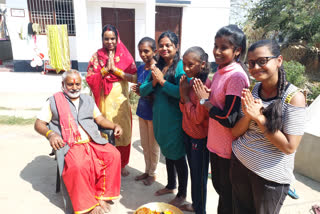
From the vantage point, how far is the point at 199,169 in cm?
217

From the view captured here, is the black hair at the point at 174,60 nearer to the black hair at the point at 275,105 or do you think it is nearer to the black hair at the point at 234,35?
the black hair at the point at 234,35

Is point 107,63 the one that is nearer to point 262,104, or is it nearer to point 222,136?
point 222,136

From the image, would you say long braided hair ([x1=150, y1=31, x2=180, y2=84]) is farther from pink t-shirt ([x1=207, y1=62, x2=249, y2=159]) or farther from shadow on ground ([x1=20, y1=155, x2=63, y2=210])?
shadow on ground ([x1=20, y1=155, x2=63, y2=210])

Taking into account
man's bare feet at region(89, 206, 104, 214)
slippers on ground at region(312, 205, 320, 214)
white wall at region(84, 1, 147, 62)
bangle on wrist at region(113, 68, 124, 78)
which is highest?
white wall at region(84, 1, 147, 62)

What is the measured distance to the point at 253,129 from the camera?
158cm

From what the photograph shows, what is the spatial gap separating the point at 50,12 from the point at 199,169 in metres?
9.28

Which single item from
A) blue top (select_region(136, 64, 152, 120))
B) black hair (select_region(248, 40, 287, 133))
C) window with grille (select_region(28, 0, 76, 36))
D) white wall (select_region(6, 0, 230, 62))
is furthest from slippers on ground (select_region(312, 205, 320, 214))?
window with grille (select_region(28, 0, 76, 36))

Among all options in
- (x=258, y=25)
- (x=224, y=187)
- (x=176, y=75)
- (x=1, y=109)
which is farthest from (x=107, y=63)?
(x=258, y=25)

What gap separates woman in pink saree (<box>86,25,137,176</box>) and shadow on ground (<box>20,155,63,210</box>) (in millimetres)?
1107

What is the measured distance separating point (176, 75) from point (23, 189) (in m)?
2.31

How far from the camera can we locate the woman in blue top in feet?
8.73

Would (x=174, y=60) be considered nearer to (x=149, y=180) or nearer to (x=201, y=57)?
(x=201, y=57)

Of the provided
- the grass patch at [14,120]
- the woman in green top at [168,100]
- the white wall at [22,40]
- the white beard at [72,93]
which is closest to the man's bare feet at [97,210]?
the woman in green top at [168,100]

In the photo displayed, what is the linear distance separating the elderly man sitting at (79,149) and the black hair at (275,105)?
172cm
